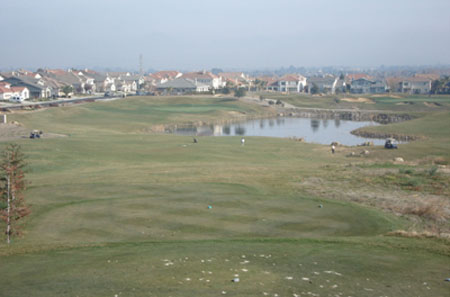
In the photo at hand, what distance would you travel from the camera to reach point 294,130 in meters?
94.4

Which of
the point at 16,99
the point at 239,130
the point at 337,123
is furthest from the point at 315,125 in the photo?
the point at 16,99

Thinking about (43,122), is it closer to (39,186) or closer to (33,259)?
(39,186)

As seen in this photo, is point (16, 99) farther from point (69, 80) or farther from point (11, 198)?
point (11, 198)

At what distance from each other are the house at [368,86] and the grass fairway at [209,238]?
149 m

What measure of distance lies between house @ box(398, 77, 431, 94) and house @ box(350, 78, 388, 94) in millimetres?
6000

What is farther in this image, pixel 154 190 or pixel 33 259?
pixel 154 190

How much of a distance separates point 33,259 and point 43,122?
225ft

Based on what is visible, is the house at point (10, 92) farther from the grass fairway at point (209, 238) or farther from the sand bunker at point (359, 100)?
the sand bunker at point (359, 100)

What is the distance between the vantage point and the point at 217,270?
1409 cm

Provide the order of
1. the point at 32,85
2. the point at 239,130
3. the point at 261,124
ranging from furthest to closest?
1. the point at 32,85
2. the point at 261,124
3. the point at 239,130

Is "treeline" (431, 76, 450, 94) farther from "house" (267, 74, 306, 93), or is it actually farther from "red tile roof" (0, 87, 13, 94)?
"red tile roof" (0, 87, 13, 94)

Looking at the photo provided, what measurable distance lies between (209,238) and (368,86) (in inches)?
6761

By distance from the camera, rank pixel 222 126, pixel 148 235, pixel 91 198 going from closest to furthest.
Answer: pixel 148 235 → pixel 91 198 → pixel 222 126

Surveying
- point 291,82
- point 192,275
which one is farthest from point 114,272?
point 291,82
